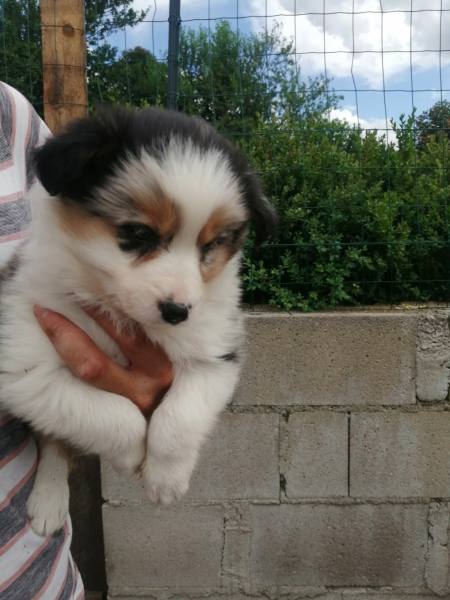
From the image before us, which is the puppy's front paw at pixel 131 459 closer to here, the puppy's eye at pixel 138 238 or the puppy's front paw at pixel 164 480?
the puppy's front paw at pixel 164 480

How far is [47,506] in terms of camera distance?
1.94 metres

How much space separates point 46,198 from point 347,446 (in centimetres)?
222

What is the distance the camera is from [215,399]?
2.02 metres

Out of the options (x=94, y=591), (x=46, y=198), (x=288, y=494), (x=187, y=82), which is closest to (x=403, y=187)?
(x=187, y=82)

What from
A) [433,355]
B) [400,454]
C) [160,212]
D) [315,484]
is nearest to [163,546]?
[315,484]

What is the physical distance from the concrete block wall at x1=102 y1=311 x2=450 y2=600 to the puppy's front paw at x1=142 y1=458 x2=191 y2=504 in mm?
1426

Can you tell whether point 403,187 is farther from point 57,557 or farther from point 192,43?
point 57,557

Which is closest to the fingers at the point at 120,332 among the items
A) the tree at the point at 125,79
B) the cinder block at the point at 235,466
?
the cinder block at the point at 235,466

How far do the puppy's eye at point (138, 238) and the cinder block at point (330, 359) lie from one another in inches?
66.2

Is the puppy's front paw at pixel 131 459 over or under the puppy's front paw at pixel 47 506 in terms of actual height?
over

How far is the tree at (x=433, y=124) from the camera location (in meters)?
3.67

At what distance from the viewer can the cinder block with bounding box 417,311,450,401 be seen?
3.34 metres

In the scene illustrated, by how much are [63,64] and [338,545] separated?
9.46 feet

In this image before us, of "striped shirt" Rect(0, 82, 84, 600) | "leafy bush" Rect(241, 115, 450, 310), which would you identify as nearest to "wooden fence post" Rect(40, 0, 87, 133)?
"leafy bush" Rect(241, 115, 450, 310)
